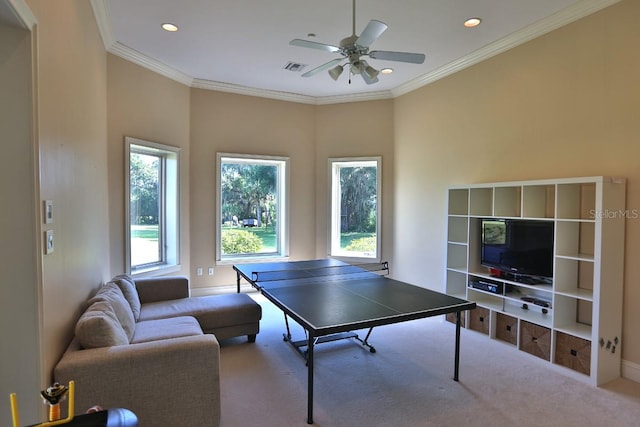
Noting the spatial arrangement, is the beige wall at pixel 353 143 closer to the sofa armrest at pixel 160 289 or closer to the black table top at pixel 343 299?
the black table top at pixel 343 299

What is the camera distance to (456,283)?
4.40 meters

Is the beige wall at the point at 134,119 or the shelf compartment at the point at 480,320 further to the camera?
the beige wall at the point at 134,119

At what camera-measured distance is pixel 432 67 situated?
185 inches

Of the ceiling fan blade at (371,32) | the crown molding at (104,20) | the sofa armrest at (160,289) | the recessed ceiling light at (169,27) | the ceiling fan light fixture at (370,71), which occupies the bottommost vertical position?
the sofa armrest at (160,289)

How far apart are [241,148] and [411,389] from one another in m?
4.23

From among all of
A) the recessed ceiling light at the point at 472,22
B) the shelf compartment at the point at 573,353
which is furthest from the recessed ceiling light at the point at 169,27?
the shelf compartment at the point at 573,353

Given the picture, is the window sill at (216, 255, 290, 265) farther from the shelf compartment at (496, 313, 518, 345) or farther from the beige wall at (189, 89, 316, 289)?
the shelf compartment at (496, 313, 518, 345)

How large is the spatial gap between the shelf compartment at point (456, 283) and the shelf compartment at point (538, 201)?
1.19 meters

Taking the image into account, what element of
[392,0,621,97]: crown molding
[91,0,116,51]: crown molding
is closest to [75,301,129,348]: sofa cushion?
[91,0,116,51]: crown molding

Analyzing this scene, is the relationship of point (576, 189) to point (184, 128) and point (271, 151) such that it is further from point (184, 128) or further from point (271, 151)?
point (184, 128)

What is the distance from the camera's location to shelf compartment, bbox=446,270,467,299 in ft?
14.3

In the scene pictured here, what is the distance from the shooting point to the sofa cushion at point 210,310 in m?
3.30

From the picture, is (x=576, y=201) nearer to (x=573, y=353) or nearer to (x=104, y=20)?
(x=573, y=353)

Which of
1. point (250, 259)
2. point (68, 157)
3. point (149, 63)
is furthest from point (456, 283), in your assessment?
point (149, 63)
